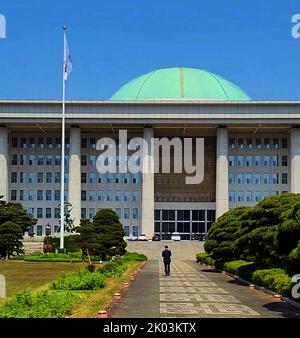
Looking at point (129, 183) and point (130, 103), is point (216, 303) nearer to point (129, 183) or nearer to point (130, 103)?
point (130, 103)

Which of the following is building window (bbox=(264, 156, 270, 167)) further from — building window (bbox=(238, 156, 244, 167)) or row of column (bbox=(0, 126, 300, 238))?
row of column (bbox=(0, 126, 300, 238))

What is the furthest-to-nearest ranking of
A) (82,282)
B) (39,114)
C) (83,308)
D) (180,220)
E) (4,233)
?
(180,220)
(39,114)
(4,233)
(82,282)
(83,308)

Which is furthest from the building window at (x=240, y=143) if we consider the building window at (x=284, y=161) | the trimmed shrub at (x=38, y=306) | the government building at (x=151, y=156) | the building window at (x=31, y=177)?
the trimmed shrub at (x=38, y=306)

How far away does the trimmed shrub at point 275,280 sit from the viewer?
22719 millimetres

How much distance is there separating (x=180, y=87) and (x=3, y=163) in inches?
1262

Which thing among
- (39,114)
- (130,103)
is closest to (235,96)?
(130,103)

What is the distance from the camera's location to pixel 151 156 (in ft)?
305

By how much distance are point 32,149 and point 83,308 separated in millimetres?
86369

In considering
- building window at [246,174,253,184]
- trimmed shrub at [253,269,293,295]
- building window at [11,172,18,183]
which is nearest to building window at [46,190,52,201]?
building window at [11,172,18,183]

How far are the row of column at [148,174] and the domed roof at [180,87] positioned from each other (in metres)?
10.5

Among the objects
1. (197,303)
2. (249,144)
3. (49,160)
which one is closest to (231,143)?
(249,144)

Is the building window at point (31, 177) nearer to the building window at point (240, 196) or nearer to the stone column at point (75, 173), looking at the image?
the stone column at point (75, 173)

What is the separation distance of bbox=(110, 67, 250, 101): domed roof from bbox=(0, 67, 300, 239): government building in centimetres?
19
